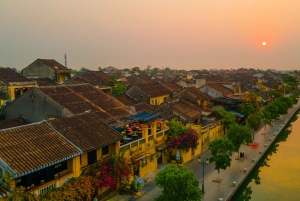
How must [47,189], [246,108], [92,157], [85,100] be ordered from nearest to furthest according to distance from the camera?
[47,189] < [92,157] < [85,100] < [246,108]

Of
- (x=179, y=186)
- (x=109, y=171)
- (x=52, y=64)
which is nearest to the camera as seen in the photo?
Result: (x=179, y=186)

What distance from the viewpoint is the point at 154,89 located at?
46.3 meters

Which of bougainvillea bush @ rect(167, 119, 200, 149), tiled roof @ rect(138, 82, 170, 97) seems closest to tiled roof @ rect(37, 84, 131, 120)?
bougainvillea bush @ rect(167, 119, 200, 149)

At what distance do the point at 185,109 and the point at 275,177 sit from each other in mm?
10285

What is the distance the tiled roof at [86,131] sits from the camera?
15504 mm

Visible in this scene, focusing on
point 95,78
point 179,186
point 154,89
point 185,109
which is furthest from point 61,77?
point 179,186

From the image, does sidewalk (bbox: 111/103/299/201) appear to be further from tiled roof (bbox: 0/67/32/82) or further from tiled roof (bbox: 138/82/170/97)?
tiled roof (bbox: 0/67/32/82)

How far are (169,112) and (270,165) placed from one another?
10.6 meters

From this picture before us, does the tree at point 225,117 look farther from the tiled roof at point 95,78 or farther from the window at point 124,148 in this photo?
the tiled roof at point 95,78

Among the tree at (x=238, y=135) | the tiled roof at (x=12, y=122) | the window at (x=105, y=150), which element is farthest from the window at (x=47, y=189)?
the tree at (x=238, y=135)

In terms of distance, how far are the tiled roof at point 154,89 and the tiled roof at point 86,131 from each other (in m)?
25.6

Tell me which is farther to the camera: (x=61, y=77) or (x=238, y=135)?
(x=61, y=77)

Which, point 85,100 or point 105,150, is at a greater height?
point 85,100

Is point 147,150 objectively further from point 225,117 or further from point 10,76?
point 10,76
